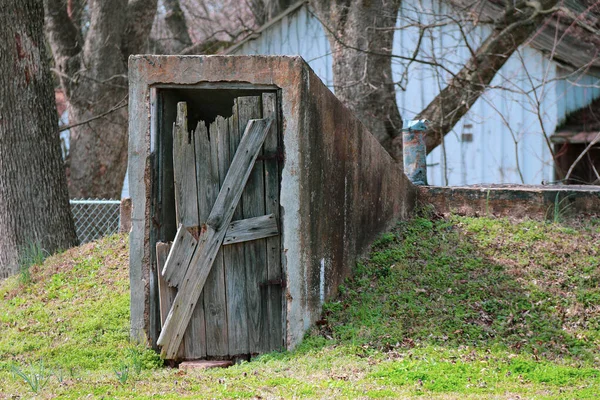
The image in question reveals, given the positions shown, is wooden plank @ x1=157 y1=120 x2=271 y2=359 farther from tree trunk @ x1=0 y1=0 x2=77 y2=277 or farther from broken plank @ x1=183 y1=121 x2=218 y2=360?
tree trunk @ x1=0 y1=0 x2=77 y2=277

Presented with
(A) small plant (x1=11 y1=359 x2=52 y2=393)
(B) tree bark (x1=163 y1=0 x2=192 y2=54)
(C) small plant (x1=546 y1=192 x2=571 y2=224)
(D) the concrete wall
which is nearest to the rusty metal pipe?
(D) the concrete wall

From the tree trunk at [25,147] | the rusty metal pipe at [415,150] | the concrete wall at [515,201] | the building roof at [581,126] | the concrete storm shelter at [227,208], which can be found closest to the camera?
the concrete storm shelter at [227,208]

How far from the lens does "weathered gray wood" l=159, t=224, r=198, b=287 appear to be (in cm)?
660

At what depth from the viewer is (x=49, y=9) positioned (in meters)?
14.5

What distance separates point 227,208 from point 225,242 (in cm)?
29

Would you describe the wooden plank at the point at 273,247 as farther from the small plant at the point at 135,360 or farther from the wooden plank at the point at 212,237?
the small plant at the point at 135,360

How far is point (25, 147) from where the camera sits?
9594 millimetres

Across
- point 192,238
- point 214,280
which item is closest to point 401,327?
point 214,280

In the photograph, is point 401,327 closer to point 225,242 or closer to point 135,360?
point 225,242

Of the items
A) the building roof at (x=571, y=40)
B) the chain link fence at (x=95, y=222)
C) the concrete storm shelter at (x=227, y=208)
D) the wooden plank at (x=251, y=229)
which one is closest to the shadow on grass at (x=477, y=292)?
the concrete storm shelter at (x=227, y=208)

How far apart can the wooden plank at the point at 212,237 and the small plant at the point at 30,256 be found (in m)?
2.99

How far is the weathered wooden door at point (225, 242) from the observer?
6609 mm

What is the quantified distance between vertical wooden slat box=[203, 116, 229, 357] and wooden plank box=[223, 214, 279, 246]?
176 mm

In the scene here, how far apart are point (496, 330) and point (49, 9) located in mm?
10965
